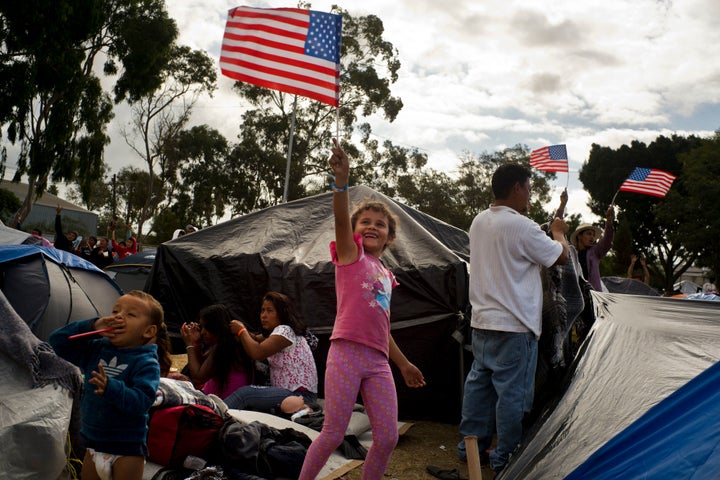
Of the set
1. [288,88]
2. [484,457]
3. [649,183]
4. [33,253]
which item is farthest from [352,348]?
[649,183]

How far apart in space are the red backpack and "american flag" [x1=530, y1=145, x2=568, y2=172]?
22.9 ft

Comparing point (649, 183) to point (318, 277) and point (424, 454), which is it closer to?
point (318, 277)

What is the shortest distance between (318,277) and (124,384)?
11.3 ft

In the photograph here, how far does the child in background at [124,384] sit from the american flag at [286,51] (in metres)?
2.40

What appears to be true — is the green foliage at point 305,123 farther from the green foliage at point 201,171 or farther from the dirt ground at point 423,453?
the dirt ground at point 423,453

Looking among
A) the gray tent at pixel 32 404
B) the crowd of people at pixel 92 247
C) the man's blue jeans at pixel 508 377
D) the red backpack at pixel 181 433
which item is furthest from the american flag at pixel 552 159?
the crowd of people at pixel 92 247

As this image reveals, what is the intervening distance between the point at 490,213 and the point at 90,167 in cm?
2084

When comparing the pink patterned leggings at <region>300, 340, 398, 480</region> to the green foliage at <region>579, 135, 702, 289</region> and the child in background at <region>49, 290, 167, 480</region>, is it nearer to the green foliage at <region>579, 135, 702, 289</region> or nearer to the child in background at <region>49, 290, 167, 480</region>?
the child in background at <region>49, 290, 167, 480</region>

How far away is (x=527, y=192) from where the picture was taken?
4.02 m

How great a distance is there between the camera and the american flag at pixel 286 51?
4891 mm

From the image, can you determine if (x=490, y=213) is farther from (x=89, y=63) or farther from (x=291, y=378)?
(x=89, y=63)

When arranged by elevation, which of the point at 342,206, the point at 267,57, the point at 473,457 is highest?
the point at 267,57

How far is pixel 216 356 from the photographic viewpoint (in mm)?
5020

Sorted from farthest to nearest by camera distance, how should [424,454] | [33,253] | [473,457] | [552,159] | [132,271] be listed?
[132,271], [552,159], [33,253], [424,454], [473,457]
